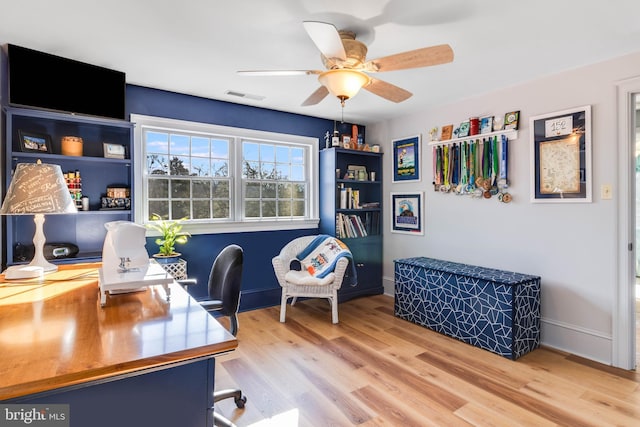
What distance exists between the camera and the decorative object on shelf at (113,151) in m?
2.92

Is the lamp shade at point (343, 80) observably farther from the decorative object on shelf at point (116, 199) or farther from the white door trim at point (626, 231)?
the decorative object on shelf at point (116, 199)

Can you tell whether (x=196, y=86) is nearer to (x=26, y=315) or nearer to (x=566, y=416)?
(x=26, y=315)

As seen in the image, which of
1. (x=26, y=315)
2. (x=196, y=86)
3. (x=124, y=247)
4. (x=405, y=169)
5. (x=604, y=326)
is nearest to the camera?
(x=26, y=315)

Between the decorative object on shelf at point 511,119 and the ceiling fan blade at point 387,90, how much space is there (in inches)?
53.7

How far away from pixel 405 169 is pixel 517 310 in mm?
2109

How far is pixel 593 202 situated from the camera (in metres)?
2.68


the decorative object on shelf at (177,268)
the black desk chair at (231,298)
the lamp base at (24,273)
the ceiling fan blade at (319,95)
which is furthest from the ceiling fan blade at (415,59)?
the decorative object on shelf at (177,268)

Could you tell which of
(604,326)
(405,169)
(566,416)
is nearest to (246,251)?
(405,169)

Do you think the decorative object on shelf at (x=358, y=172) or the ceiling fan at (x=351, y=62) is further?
the decorative object on shelf at (x=358, y=172)

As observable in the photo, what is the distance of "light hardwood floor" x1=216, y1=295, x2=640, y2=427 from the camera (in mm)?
1959

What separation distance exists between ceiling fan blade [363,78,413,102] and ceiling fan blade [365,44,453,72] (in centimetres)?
18

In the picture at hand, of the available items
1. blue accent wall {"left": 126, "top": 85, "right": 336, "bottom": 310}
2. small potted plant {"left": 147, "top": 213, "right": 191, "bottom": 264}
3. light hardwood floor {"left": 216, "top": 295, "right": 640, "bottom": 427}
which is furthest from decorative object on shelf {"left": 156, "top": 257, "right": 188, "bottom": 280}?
light hardwood floor {"left": 216, "top": 295, "right": 640, "bottom": 427}

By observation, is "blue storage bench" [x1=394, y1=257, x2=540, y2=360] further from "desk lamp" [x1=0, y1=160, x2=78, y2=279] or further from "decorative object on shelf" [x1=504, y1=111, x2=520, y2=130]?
"desk lamp" [x1=0, y1=160, x2=78, y2=279]

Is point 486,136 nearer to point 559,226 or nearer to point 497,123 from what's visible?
point 497,123
